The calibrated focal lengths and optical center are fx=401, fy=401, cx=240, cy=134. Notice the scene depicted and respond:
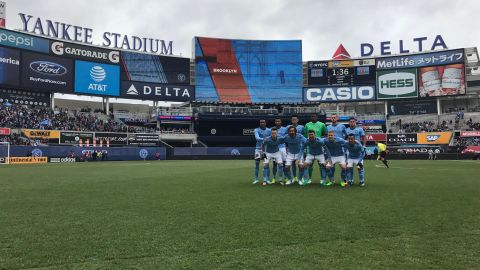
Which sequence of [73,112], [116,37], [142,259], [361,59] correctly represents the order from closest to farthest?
1. [142,259]
2. [73,112]
3. [116,37]
4. [361,59]

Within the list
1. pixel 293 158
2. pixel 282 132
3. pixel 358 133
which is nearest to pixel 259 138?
pixel 282 132

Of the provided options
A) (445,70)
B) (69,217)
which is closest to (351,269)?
(69,217)

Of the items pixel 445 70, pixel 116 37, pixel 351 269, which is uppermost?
pixel 116 37

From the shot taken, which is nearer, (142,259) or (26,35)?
(142,259)

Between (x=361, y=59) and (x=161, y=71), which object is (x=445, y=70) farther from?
(x=161, y=71)

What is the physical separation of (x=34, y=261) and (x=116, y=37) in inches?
2566

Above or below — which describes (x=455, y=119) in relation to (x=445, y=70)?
below

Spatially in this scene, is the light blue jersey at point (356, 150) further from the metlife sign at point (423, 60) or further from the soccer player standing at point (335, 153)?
the metlife sign at point (423, 60)

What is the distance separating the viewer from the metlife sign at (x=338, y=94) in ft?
229

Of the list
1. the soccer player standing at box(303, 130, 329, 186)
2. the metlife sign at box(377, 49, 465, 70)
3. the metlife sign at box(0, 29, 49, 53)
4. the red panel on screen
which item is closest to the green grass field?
the soccer player standing at box(303, 130, 329, 186)

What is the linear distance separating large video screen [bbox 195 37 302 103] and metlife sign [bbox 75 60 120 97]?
45.2ft

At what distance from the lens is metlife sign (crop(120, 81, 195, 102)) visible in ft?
209

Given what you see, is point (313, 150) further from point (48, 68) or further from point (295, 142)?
point (48, 68)

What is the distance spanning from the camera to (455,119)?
64.2 meters
